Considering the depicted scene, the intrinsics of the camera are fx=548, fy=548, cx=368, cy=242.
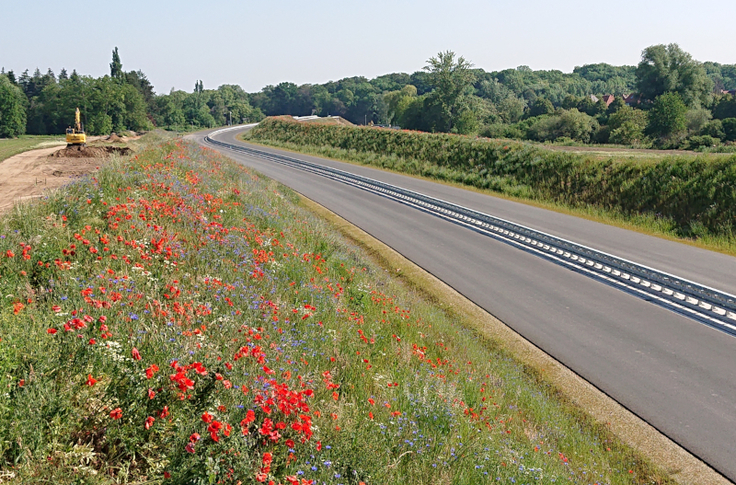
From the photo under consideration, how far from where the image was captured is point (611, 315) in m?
12.2

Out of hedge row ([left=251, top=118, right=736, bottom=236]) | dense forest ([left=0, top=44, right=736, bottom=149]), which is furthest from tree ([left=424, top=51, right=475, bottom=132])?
hedge row ([left=251, top=118, right=736, bottom=236])

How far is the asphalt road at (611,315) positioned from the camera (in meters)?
8.56

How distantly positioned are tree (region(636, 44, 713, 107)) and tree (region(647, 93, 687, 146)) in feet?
67.7

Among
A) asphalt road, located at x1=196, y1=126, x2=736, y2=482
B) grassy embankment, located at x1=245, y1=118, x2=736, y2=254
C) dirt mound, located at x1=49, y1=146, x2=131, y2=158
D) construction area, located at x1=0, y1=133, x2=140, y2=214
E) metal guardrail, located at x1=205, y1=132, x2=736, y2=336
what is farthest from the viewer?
dirt mound, located at x1=49, y1=146, x2=131, y2=158

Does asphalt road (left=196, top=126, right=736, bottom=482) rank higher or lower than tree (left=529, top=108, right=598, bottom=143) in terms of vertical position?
lower

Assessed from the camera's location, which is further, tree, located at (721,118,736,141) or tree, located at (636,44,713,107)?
tree, located at (636,44,713,107)

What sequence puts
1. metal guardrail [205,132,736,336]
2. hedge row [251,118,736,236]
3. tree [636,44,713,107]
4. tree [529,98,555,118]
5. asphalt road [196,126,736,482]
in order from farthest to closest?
tree [529,98,555,118] < tree [636,44,713,107] < hedge row [251,118,736,236] < metal guardrail [205,132,736,336] < asphalt road [196,126,736,482]

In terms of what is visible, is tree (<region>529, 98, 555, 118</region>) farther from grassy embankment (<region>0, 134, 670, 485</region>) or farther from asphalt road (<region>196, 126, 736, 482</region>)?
grassy embankment (<region>0, 134, 670, 485</region>)

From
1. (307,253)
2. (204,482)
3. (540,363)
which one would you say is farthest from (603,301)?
(204,482)

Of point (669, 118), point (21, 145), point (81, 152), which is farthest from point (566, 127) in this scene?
point (21, 145)

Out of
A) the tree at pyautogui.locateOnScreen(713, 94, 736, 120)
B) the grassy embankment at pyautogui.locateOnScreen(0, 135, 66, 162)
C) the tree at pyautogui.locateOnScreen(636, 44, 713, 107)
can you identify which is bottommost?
the grassy embankment at pyautogui.locateOnScreen(0, 135, 66, 162)

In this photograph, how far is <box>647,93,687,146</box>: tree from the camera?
6650 cm

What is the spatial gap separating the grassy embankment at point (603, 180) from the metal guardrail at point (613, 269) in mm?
5475

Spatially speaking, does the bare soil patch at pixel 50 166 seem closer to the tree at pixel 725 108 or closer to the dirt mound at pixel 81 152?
the dirt mound at pixel 81 152
